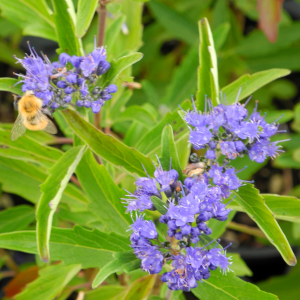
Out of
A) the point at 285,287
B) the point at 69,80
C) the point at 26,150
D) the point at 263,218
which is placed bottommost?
the point at 285,287

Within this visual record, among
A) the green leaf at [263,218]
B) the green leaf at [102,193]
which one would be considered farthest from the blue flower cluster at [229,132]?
the green leaf at [102,193]

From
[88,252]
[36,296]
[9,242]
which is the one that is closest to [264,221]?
[88,252]

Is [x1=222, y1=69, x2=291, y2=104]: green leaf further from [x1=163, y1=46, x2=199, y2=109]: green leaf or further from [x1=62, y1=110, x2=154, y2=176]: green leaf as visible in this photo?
[x1=163, y1=46, x2=199, y2=109]: green leaf

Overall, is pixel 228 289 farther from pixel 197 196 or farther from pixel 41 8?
pixel 41 8

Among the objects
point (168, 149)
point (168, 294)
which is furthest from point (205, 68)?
point (168, 294)

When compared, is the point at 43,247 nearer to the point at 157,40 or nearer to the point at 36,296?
the point at 36,296

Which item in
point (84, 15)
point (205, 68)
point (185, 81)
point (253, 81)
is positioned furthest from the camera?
point (185, 81)
